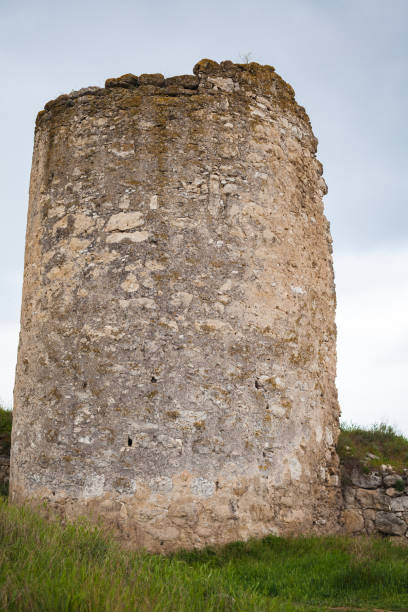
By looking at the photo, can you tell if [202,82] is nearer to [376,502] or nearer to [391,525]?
[376,502]

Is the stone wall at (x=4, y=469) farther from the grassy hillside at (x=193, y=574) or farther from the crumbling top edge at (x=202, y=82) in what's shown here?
the crumbling top edge at (x=202, y=82)

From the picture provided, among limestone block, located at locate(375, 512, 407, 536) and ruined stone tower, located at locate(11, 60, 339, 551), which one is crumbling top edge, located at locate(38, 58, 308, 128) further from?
limestone block, located at locate(375, 512, 407, 536)

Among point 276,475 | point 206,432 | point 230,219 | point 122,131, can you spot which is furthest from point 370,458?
point 122,131

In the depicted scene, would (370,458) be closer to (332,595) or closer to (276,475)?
(276,475)

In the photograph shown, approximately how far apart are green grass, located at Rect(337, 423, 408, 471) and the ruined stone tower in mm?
374

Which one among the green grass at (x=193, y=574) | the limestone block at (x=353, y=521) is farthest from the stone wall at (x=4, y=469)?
the limestone block at (x=353, y=521)

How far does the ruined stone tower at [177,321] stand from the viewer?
17.8 ft

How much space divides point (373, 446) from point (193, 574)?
372cm

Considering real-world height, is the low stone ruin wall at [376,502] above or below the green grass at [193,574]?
above

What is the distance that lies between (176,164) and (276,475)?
3143 millimetres

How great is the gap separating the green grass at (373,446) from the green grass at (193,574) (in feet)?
3.62

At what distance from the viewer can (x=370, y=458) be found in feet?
22.8

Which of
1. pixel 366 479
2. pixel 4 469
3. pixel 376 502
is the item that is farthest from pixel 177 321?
pixel 4 469

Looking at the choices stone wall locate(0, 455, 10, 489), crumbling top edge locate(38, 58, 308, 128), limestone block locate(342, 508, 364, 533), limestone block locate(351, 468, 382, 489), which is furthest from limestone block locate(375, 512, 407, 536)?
crumbling top edge locate(38, 58, 308, 128)
